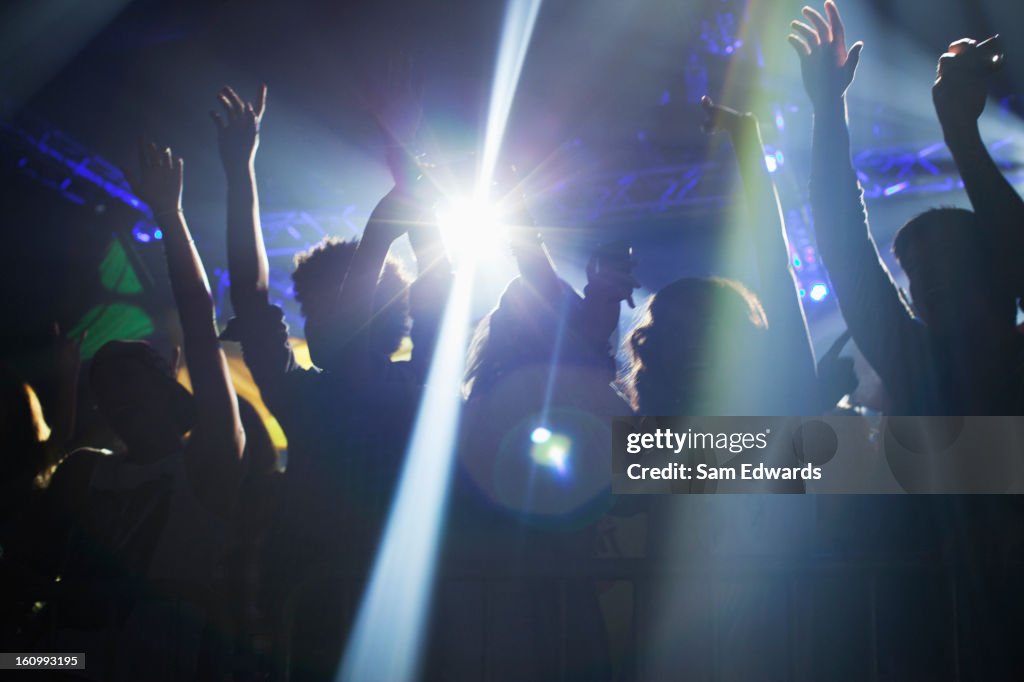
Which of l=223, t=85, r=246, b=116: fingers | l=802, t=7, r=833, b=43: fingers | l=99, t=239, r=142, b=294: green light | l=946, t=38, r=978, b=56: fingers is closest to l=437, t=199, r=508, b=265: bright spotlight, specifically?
l=223, t=85, r=246, b=116: fingers

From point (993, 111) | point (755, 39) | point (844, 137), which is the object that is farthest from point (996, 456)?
point (993, 111)

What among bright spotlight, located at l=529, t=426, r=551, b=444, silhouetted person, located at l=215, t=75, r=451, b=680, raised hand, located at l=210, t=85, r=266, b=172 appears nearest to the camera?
silhouetted person, located at l=215, t=75, r=451, b=680

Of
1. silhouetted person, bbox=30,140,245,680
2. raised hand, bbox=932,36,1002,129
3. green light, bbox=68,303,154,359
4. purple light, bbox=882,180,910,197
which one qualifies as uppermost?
purple light, bbox=882,180,910,197

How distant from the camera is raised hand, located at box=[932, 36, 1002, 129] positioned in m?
1.81

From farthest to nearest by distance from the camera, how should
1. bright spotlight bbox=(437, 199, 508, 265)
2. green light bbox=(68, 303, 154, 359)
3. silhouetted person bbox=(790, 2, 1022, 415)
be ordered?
green light bbox=(68, 303, 154, 359)
bright spotlight bbox=(437, 199, 508, 265)
silhouetted person bbox=(790, 2, 1022, 415)

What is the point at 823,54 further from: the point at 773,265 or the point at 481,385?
the point at 481,385

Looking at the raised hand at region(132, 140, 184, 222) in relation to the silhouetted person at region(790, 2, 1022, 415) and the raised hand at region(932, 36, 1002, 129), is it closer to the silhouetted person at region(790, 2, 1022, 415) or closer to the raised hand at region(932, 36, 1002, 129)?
the silhouetted person at region(790, 2, 1022, 415)

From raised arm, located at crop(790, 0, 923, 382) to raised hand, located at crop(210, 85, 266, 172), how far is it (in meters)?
1.65

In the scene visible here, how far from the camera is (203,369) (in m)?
1.96

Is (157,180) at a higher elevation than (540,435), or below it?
higher

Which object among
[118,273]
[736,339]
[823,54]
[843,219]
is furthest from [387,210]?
[118,273]

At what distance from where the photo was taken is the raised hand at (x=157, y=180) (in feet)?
6.99

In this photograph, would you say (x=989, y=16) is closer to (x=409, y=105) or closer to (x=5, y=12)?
(x=409, y=105)

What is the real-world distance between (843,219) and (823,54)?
0.54 meters
